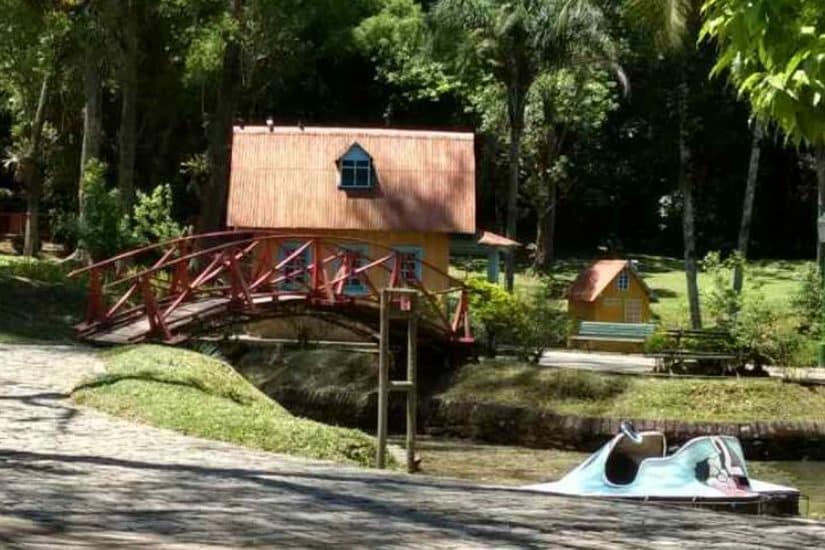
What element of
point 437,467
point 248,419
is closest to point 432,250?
point 437,467

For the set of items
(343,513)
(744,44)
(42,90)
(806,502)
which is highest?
(42,90)

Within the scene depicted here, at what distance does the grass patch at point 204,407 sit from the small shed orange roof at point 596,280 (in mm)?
21876

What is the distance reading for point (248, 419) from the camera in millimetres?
17031

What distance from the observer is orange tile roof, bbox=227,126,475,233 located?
127ft

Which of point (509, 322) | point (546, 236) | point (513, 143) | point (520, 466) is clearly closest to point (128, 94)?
point (513, 143)

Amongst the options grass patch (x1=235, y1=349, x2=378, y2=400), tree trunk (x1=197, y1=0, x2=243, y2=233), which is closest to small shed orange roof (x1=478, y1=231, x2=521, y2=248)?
tree trunk (x1=197, y1=0, x2=243, y2=233)

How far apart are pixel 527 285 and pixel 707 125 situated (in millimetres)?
14246

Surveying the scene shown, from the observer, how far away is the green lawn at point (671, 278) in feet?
151

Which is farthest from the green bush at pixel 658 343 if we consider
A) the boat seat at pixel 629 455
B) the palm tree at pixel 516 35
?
the boat seat at pixel 629 455

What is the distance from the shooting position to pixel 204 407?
56.7ft

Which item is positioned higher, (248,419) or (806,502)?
(248,419)

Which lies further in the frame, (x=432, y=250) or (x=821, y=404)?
(x=432, y=250)

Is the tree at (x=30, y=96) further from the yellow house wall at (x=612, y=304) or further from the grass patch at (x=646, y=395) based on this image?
the grass patch at (x=646, y=395)

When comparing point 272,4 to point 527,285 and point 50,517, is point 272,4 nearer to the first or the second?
point 527,285
